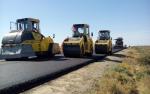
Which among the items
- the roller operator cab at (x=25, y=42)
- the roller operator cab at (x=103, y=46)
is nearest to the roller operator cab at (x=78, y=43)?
the roller operator cab at (x=25, y=42)

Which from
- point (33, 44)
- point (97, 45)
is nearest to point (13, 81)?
point (33, 44)

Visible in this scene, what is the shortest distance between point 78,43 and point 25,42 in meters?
4.65

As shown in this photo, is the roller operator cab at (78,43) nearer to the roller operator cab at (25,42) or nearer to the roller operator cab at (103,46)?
the roller operator cab at (25,42)

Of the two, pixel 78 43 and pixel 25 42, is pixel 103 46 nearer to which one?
pixel 78 43

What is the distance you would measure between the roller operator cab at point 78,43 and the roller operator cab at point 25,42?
1278mm

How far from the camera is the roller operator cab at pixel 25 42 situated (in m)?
19.3

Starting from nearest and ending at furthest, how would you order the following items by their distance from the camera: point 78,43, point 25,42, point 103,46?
point 25,42
point 78,43
point 103,46

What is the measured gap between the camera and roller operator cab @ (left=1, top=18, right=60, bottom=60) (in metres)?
19.3

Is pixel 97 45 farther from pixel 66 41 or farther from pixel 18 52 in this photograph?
pixel 18 52

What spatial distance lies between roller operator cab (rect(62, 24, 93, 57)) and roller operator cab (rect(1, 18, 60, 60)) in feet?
4.19

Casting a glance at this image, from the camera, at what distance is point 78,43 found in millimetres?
22781

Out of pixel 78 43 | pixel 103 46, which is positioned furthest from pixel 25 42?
pixel 103 46

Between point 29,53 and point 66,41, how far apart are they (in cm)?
494

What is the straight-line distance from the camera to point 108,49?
30.5 meters
